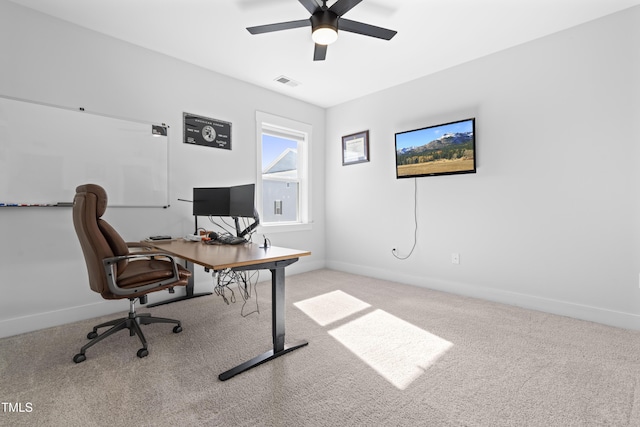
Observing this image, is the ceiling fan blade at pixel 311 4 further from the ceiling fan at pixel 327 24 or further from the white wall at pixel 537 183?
the white wall at pixel 537 183

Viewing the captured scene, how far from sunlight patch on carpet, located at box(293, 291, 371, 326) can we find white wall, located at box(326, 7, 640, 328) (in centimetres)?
109

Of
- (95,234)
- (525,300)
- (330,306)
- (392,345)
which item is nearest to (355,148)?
(330,306)

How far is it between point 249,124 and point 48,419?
135 inches

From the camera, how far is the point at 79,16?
2.62 meters

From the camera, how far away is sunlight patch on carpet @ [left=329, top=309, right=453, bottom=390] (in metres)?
1.90

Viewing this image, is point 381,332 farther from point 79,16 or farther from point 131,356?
point 79,16

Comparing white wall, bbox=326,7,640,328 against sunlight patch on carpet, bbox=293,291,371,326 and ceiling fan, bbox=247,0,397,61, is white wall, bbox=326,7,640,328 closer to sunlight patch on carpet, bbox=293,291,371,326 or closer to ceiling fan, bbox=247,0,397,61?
sunlight patch on carpet, bbox=293,291,371,326

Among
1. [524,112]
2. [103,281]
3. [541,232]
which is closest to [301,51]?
[524,112]

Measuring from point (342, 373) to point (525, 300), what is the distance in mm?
2332

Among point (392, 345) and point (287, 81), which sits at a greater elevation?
point (287, 81)

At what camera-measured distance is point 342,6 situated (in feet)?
6.95

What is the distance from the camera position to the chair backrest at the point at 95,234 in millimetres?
1914

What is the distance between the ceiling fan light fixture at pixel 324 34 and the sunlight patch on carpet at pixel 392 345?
2.39 metres

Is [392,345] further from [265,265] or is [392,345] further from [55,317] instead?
[55,317]
